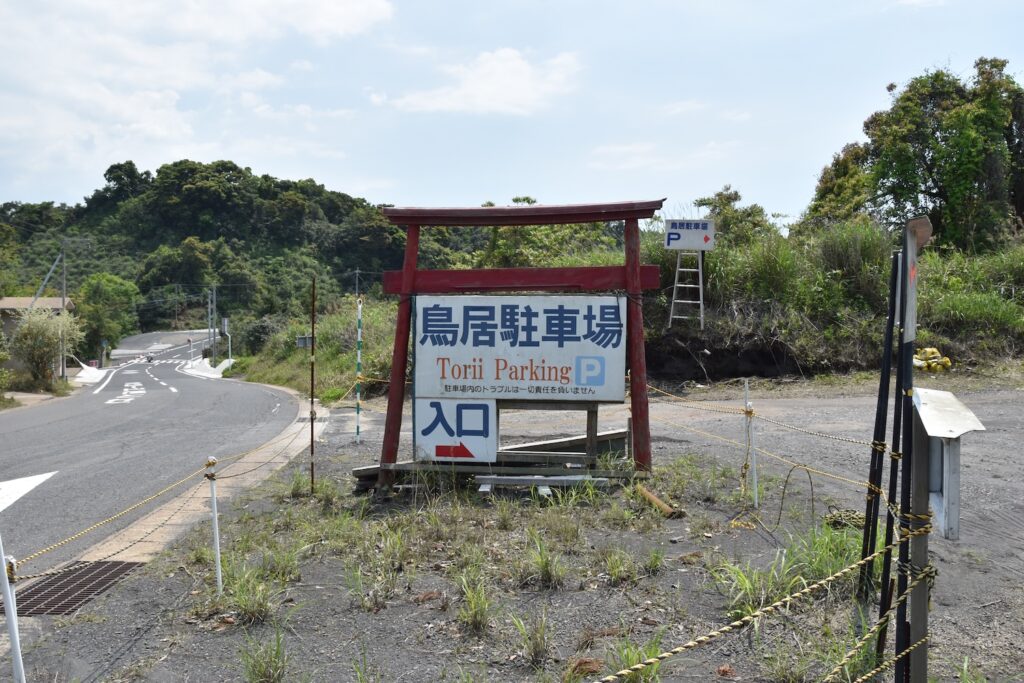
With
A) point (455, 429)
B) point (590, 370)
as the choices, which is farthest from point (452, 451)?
point (590, 370)

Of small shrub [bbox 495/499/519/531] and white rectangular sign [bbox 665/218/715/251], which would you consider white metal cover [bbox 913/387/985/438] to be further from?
white rectangular sign [bbox 665/218/715/251]

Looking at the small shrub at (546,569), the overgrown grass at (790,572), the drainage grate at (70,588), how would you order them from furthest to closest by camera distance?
the drainage grate at (70,588), the small shrub at (546,569), the overgrown grass at (790,572)

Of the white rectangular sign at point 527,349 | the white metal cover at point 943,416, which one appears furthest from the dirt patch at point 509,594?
the white metal cover at point 943,416

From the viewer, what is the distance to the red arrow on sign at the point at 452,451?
24.1 ft

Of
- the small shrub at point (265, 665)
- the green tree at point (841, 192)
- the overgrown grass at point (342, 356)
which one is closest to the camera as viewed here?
the small shrub at point (265, 665)

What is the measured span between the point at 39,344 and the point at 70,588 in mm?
29610

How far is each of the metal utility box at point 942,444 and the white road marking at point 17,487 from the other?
8938 mm

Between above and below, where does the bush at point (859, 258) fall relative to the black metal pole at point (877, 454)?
above

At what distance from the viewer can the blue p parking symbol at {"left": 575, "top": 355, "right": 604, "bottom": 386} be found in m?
7.23

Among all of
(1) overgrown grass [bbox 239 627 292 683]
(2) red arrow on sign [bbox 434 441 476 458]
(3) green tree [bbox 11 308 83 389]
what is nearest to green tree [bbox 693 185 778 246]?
(2) red arrow on sign [bbox 434 441 476 458]

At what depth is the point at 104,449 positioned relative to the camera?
12148 mm

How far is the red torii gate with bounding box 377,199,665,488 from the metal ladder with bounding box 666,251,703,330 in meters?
8.98

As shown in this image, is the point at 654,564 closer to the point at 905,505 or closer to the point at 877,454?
the point at 877,454

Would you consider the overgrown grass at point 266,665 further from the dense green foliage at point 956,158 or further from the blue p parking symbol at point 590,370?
the dense green foliage at point 956,158
